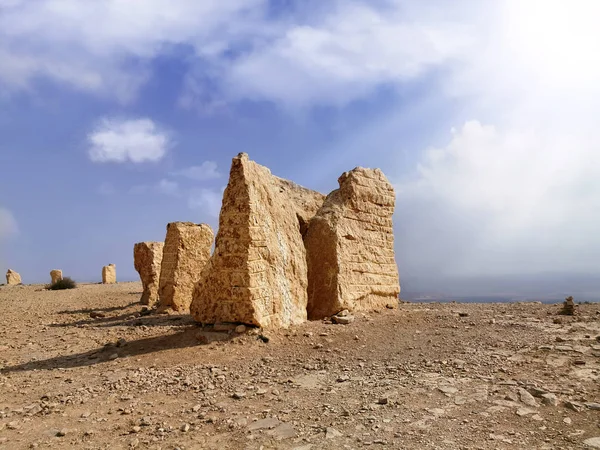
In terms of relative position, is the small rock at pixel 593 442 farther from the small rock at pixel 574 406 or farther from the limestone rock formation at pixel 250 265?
the limestone rock formation at pixel 250 265

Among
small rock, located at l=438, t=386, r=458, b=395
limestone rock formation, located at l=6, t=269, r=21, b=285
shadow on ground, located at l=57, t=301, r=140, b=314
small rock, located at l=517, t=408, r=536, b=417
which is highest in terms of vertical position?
limestone rock formation, located at l=6, t=269, r=21, b=285

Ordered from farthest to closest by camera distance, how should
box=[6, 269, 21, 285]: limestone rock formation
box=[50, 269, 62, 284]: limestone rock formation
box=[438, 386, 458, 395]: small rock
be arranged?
box=[6, 269, 21, 285]: limestone rock formation < box=[50, 269, 62, 284]: limestone rock formation < box=[438, 386, 458, 395]: small rock

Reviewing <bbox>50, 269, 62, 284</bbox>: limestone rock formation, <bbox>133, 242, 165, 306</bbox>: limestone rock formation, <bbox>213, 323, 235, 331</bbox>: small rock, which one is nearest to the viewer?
<bbox>213, 323, 235, 331</bbox>: small rock

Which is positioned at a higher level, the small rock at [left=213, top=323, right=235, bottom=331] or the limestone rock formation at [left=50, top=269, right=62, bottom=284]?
the limestone rock formation at [left=50, top=269, right=62, bottom=284]

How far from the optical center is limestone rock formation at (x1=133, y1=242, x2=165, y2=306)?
14570mm

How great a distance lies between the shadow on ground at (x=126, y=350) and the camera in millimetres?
6461

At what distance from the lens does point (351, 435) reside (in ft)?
12.8

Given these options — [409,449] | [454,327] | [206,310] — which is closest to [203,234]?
[206,310]

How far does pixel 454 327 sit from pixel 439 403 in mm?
3608

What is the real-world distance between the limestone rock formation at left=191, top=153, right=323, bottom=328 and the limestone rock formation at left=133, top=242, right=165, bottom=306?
739 cm

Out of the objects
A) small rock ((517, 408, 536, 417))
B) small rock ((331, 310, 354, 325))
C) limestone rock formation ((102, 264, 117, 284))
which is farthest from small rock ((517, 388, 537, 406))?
limestone rock formation ((102, 264, 117, 284))

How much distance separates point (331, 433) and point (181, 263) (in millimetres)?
8654

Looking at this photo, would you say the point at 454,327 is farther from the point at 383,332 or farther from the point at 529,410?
the point at 529,410

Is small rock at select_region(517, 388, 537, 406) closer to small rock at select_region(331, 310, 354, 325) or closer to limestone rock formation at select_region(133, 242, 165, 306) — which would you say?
small rock at select_region(331, 310, 354, 325)
